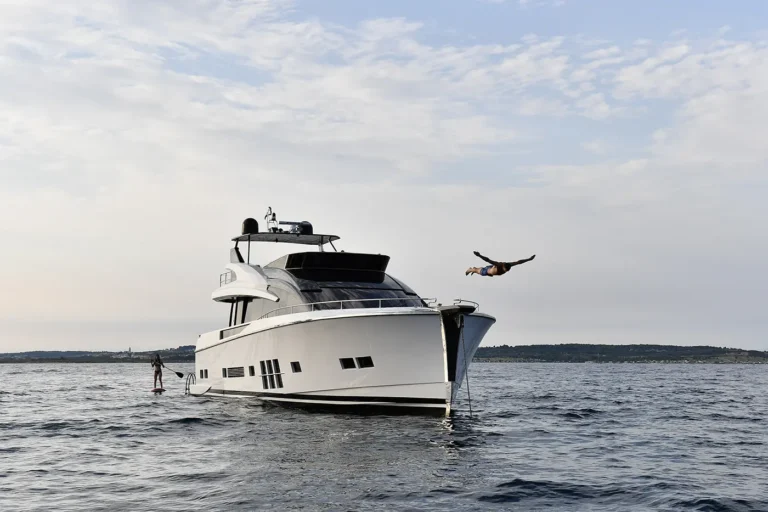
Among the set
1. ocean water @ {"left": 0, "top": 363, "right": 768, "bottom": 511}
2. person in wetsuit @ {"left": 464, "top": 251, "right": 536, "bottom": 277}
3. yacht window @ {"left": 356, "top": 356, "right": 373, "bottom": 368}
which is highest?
person in wetsuit @ {"left": 464, "top": 251, "right": 536, "bottom": 277}

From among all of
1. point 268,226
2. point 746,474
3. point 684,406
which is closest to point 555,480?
point 746,474

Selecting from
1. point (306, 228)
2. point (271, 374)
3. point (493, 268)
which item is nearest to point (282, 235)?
point (306, 228)

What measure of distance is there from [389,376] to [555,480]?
8.23 m

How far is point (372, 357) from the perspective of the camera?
769 inches

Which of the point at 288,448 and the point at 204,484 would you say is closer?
the point at 204,484

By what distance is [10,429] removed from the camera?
64.3 ft

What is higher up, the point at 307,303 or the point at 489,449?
the point at 307,303

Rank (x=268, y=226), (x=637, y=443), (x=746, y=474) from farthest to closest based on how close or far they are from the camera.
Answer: (x=268, y=226), (x=637, y=443), (x=746, y=474)

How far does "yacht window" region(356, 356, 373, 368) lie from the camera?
64.3 feet

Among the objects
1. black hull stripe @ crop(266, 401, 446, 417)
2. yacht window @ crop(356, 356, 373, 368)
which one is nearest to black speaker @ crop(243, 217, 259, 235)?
black hull stripe @ crop(266, 401, 446, 417)

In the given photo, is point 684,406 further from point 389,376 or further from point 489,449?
point 489,449

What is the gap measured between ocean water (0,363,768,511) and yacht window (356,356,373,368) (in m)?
1.37

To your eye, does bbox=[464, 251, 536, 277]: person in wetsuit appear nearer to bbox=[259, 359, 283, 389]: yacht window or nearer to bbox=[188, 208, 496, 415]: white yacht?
bbox=[188, 208, 496, 415]: white yacht

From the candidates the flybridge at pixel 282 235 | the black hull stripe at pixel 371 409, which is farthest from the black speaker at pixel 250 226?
the black hull stripe at pixel 371 409
